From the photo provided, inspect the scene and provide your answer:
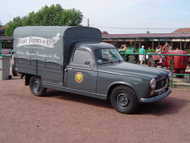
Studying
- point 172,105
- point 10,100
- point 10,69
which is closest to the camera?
point 172,105

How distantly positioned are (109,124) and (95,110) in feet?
3.93

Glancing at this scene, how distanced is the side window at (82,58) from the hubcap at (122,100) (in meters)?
1.29

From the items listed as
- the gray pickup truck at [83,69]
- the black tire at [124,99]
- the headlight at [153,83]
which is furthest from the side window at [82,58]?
the headlight at [153,83]

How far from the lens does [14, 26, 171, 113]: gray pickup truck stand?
19.8 ft

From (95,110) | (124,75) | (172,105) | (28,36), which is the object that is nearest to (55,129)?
(95,110)

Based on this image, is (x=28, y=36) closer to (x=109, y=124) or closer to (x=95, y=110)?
(x=95, y=110)

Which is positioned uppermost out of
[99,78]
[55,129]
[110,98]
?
[99,78]

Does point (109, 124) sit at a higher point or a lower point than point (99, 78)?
lower

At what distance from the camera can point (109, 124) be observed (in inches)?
212

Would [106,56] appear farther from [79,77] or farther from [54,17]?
[54,17]

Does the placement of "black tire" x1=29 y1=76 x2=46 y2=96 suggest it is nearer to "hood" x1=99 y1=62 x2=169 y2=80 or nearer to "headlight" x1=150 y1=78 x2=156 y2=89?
"hood" x1=99 y1=62 x2=169 y2=80

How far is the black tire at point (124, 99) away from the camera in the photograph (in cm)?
601

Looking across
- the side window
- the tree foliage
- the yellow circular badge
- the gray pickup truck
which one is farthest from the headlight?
the tree foliage

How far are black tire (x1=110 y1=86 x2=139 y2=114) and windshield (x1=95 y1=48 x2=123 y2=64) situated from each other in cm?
100
